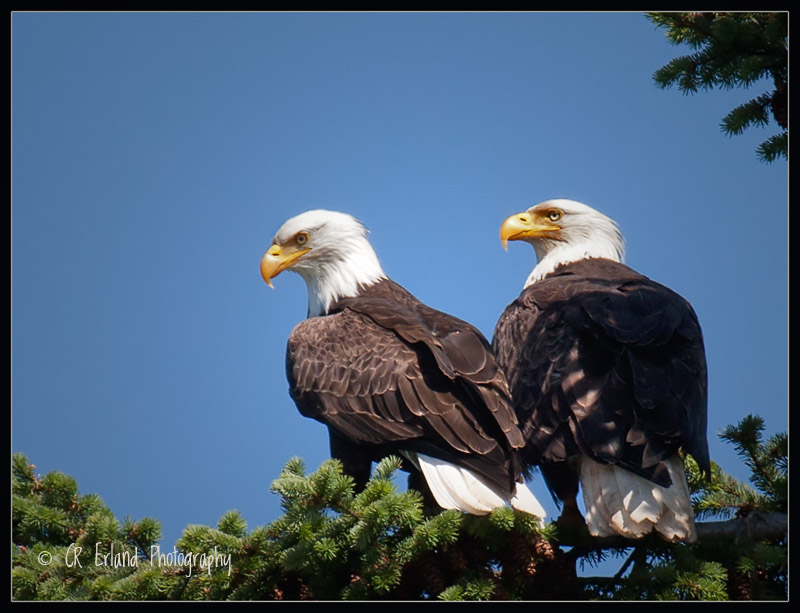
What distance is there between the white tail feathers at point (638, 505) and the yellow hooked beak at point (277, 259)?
2.31 m

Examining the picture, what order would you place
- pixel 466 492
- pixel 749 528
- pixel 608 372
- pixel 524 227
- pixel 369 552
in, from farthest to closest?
pixel 524 227
pixel 608 372
pixel 466 492
pixel 749 528
pixel 369 552

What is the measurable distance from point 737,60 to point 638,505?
2.05 meters

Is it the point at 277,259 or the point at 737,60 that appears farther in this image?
the point at 277,259

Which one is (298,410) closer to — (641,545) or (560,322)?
(560,322)

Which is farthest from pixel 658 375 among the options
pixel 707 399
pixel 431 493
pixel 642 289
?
pixel 431 493

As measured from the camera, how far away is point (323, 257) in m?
5.66

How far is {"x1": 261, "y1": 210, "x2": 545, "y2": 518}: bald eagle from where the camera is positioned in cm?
413

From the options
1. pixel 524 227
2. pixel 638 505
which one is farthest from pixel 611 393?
pixel 524 227

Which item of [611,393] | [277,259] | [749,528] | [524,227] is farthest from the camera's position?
[524,227]

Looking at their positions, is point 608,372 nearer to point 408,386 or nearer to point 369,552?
point 408,386

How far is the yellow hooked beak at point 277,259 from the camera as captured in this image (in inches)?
219

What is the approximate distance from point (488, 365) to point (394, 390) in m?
0.47

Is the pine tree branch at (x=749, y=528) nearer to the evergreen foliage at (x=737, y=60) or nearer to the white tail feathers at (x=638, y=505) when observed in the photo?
the white tail feathers at (x=638, y=505)

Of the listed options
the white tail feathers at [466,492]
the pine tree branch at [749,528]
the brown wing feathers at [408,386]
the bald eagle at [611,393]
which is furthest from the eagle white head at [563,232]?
the pine tree branch at [749,528]
